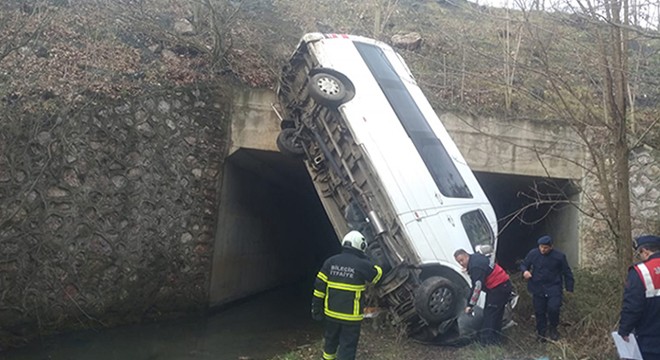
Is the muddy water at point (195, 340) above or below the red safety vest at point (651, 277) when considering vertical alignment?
below

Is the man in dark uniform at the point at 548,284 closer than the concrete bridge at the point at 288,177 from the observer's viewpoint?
Yes

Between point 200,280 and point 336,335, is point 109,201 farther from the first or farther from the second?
point 336,335

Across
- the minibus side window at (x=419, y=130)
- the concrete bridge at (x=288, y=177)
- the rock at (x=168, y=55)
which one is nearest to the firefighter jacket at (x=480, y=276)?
the minibus side window at (x=419, y=130)

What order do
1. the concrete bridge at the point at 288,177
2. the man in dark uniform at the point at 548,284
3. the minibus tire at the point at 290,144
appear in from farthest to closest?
the concrete bridge at the point at 288,177
the minibus tire at the point at 290,144
the man in dark uniform at the point at 548,284

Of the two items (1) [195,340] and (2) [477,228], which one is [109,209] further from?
(2) [477,228]

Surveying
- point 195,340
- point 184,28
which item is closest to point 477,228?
point 195,340

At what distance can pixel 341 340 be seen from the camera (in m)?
5.84

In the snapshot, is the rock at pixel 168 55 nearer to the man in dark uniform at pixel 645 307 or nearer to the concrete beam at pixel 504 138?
the concrete beam at pixel 504 138

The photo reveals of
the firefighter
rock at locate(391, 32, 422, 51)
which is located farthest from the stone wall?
rock at locate(391, 32, 422, 51)

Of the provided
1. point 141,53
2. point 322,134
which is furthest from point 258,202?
point 322,134

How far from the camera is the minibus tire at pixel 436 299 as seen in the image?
6.71 m

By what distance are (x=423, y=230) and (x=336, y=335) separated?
6.13 ft

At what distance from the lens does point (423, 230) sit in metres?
7.12

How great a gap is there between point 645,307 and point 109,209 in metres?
7.44
